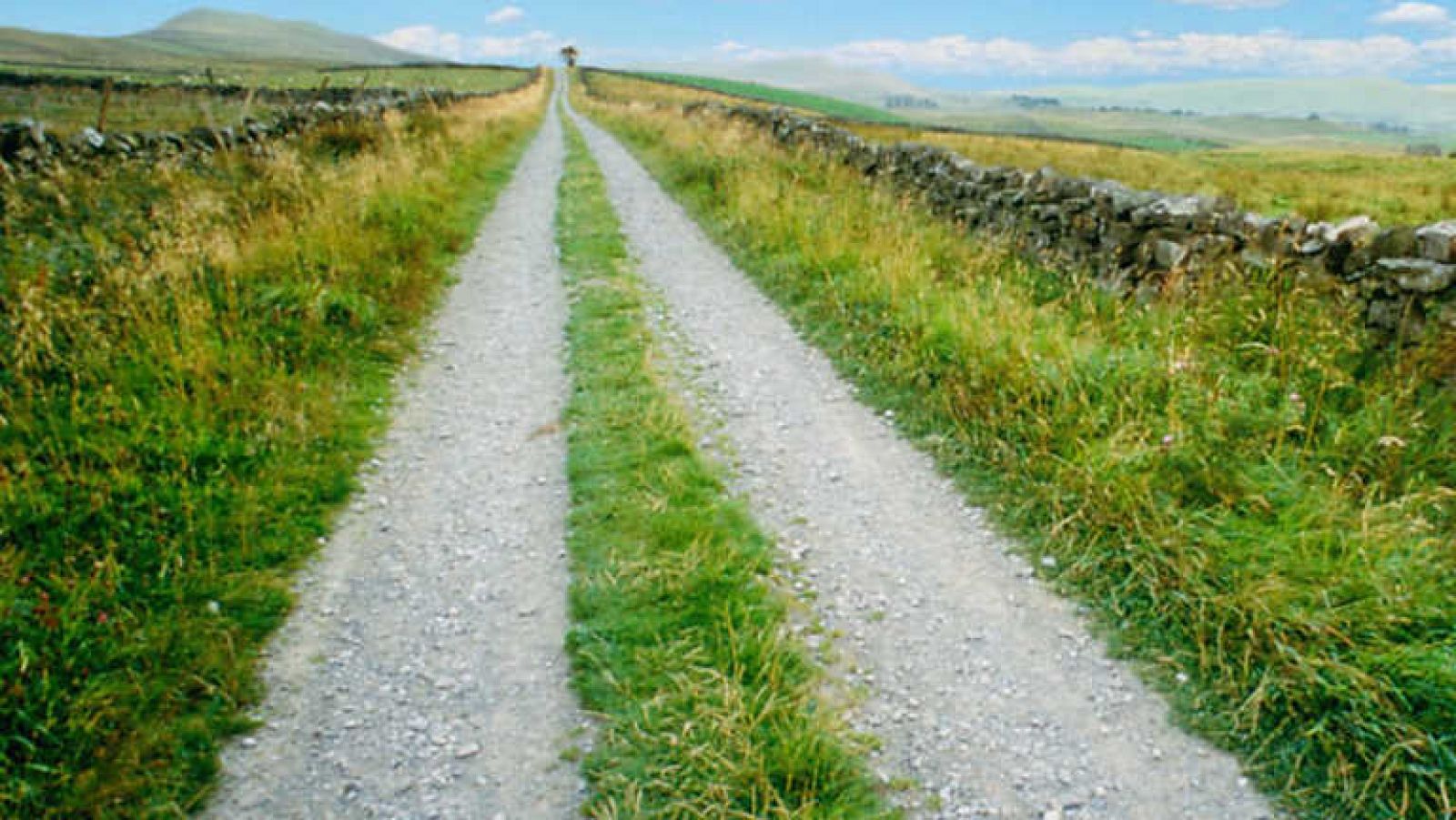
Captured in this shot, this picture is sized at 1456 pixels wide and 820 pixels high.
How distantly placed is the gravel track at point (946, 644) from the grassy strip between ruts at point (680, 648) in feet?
1.18

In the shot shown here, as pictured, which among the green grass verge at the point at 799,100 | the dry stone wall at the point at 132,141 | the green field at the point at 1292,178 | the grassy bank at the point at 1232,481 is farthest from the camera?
the green grass verge at the point at 799,100

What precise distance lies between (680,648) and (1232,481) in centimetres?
368

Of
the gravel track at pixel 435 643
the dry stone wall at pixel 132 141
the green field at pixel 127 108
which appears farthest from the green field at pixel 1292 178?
the green field at pixel 127 108

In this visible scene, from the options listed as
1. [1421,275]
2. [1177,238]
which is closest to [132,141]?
[1177,238]

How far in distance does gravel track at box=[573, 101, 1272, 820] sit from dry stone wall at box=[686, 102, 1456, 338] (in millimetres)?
3974

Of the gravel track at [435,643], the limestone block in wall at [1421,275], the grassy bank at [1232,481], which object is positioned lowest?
the gravel track at [435,643]

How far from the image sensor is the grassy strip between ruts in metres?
3.23

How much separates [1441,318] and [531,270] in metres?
10.3

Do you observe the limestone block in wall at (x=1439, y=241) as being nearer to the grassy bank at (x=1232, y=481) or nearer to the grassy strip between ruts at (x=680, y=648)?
the grassy bank at (x=1232, y=481)

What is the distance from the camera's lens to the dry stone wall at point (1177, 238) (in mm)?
6172

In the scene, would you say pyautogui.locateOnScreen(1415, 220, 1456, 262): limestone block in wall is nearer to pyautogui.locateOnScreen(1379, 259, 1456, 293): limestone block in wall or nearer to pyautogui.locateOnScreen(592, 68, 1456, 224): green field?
pyautogui.locateOnScreen(1379, 259, 1456, 293): limestone block in wall

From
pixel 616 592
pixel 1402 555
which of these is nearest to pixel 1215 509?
pixel 1402 555

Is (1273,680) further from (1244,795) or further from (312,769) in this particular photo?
(312,769)

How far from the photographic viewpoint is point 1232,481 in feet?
16.3
